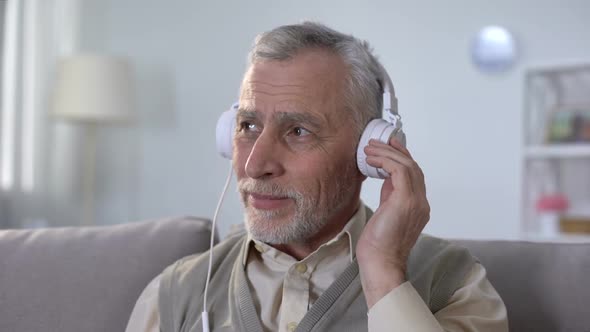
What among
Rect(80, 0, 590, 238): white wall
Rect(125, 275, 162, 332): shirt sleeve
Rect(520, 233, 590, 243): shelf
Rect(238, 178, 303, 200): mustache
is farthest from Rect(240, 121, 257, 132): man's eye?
Rect(520, 233, 590, 243): shelf

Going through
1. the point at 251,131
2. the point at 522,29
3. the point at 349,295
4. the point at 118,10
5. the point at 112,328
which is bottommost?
the point at 112,328

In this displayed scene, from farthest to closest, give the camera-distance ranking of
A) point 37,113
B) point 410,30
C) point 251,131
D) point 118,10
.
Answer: point 118,10 → point 37,113 → point 410,30 → point 251,131

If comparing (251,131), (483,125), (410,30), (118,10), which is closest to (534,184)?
(483,125)

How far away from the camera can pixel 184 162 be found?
4.04 metres

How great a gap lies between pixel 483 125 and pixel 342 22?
2.79ft

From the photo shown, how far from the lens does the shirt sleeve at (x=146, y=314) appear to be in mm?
1380

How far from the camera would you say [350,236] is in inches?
53.1

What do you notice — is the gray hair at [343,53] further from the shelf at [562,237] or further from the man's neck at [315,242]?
the shelf at [562,237]

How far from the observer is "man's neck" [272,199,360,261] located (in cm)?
138

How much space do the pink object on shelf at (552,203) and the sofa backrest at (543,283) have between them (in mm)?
1822

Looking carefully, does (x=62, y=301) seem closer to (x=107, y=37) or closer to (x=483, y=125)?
(x=483, y=125)

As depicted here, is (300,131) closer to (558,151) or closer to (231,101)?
(558,151)

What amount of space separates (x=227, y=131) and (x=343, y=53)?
10.3 inches

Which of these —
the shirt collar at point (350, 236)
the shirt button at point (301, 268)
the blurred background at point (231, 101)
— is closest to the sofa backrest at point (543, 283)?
the shirt collar at point (350, 236)
